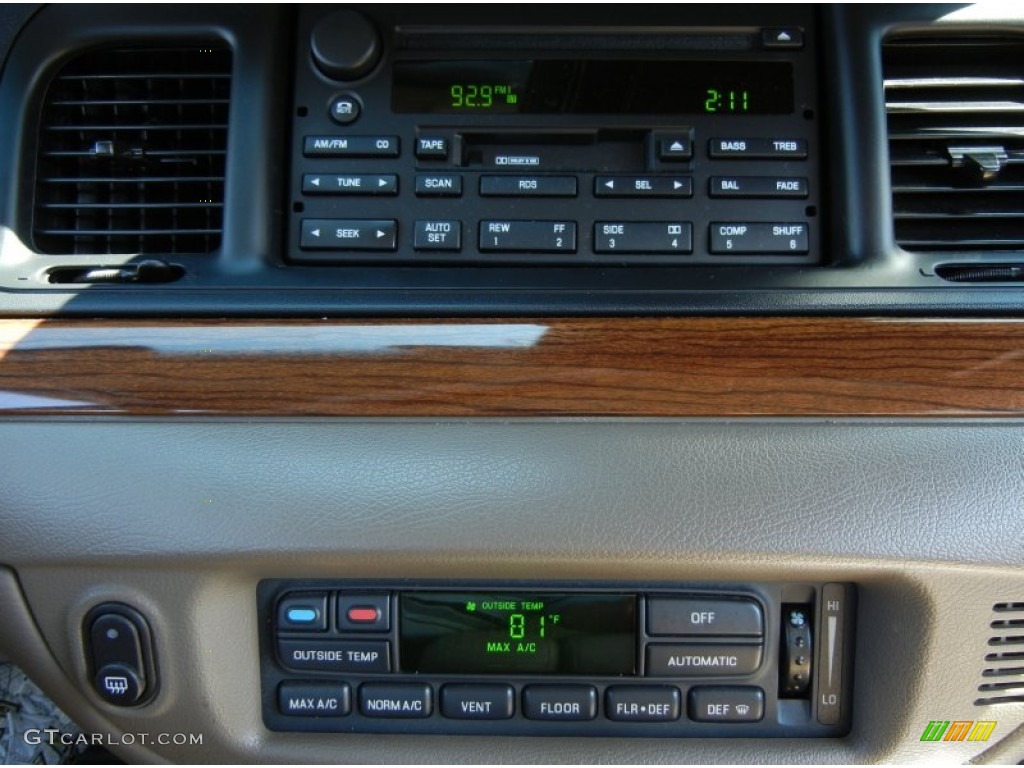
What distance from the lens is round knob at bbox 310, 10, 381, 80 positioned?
4.05 feet

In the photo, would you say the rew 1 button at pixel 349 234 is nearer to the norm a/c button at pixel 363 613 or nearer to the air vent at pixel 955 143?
the norm a/c button at pixel 363 613

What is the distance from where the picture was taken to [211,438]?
1.17 meters

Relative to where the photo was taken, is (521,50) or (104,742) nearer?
(521,50)

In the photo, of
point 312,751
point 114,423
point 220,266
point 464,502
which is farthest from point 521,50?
point 312,751

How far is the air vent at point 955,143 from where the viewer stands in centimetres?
123

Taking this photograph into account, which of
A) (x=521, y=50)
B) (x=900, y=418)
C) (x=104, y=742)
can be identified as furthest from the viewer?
(x=104, y=742)

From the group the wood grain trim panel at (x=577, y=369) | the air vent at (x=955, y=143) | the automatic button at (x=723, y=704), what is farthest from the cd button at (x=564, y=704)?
the air vent at (x=955, y=143)

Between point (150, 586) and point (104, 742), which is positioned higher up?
point (150, 586)

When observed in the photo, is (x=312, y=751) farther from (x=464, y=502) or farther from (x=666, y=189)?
(x=666, y=189)

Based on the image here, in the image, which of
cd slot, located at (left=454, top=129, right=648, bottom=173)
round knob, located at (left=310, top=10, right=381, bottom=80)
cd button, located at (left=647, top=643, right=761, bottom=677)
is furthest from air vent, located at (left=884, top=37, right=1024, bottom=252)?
round knob, located at (left=310, top=10, right=381, bottom=80)

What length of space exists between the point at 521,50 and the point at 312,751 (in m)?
0.99

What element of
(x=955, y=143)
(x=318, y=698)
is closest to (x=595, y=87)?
(x=955, y=143)

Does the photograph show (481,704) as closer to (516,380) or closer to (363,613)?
(363,613)

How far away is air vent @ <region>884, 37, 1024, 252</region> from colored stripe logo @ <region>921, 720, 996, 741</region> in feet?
2.07
